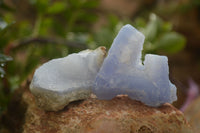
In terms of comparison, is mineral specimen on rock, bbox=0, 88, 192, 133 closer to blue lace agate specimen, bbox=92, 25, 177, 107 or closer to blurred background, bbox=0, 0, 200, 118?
blue lace agate specimen, bbox=92, 25, 177, 107

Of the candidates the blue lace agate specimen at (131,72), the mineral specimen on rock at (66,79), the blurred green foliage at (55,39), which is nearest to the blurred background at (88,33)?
the blurred green foliage at (55,39)

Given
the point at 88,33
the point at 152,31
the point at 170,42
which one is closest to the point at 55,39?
the point at 152,31

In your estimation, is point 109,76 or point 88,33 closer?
point 109,76

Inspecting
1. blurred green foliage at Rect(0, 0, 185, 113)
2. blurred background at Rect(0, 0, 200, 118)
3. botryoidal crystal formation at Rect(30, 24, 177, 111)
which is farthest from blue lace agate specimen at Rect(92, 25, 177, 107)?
blurred green foliage at Rect(0, 0, 185, 113)

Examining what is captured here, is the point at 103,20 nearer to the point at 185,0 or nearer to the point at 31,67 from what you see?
the point at 185,0

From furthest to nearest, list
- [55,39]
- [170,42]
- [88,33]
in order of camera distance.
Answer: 1. [88,33]
2. [170,42]
3. [55,39]

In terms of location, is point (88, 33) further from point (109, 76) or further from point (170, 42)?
point (109, 76)

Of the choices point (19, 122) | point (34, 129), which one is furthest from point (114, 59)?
point (19, 122)
